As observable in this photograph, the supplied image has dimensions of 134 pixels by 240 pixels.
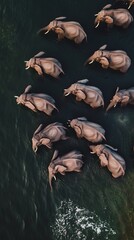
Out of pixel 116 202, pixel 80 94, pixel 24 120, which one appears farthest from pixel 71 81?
pixel 116 202

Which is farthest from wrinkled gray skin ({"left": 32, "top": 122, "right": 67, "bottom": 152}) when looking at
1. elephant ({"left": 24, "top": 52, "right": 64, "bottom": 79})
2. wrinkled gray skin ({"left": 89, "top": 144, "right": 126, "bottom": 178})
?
elephant ({"left": 24, "top": 52, "right": 64, "bottom": 79})

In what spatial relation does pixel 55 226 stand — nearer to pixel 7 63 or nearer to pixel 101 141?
pixel 101 141

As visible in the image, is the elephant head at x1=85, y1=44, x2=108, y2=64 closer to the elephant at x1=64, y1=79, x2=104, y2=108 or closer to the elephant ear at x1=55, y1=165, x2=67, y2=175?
the elephant at x1=64, y1=79, x2=104, y2=108

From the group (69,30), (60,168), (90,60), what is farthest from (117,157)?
(69,30)

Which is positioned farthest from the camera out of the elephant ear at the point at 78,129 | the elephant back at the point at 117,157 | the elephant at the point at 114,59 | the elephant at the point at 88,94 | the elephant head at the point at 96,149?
the elephant at the point at 114,59

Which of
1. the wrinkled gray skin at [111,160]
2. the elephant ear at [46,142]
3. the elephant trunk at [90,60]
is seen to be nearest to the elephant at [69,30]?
the elephant trunk at [90,60]

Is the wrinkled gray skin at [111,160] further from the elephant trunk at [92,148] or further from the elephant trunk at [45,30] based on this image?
the elephant trunk at [45,30]

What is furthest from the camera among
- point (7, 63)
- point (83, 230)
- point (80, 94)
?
point (7, 63)
